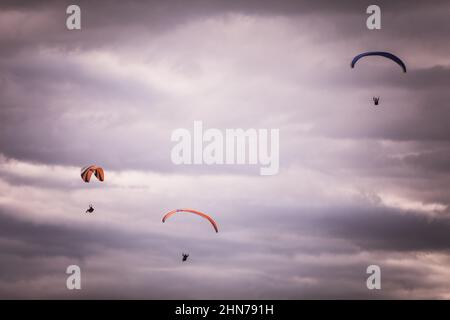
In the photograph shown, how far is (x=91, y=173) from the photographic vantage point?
58.9 m

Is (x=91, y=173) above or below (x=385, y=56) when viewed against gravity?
below

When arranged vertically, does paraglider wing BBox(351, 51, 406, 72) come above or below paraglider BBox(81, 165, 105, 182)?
above

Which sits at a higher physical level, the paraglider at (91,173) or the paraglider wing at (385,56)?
the paraglider wing at (385,56)

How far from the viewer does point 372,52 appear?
60000 millimetres

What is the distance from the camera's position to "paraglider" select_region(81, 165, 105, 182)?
58438 millimetres

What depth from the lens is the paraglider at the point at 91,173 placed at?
58438 mm
